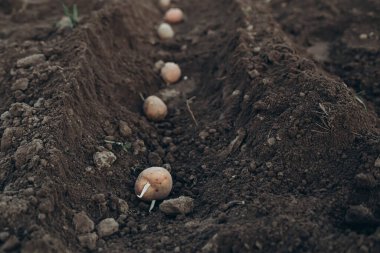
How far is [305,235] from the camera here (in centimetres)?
260

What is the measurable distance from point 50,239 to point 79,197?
0.45 meters

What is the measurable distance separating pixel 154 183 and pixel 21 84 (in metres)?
1.30

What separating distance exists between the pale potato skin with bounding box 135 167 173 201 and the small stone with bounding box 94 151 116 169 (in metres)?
0.23

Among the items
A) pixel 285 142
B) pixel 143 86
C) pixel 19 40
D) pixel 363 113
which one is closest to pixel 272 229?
pixel 285 142

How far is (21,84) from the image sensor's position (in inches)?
140

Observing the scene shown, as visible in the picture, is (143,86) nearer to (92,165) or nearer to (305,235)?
(92,165)

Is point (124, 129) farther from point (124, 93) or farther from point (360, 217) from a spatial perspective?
point (360, 217)

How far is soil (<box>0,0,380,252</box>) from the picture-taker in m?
2.71

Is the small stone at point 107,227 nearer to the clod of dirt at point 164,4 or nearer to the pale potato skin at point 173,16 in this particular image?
the pale potato skin at point 173,16

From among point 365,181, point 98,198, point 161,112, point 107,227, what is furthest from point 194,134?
point 365,181

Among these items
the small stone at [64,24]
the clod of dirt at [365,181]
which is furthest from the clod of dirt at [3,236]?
the small stone at [64,24]

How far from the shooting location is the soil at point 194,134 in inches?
107

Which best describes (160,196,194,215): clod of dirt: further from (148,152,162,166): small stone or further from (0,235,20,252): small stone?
(0,235,20,252): small stone

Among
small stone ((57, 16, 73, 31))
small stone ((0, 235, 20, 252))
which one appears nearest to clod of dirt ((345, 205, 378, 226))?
small stone ((0, 235, 20, 252))
